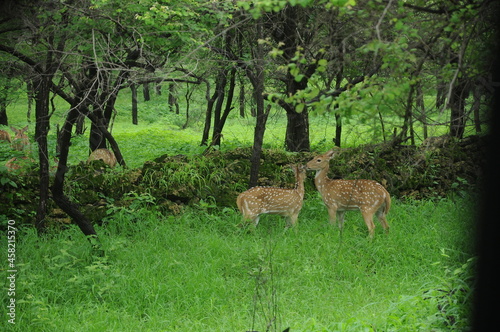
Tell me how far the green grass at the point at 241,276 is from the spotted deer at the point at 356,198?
250mm

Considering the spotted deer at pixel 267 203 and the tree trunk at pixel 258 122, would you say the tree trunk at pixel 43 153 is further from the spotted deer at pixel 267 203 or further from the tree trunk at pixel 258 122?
the tree trunk at pixel 258 122

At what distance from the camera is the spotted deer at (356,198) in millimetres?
8438

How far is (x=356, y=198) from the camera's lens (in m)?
8.50

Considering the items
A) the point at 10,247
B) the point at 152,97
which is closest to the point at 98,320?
the point at 10,247

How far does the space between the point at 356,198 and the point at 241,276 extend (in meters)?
2.45

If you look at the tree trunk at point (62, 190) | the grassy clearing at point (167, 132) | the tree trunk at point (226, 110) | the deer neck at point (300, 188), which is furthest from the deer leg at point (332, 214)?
the tree trunk at point (226, 110)

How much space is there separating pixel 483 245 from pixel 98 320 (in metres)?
5.07

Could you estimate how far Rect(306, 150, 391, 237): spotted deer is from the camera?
8.44 metres

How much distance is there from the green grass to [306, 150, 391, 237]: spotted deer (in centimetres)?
25

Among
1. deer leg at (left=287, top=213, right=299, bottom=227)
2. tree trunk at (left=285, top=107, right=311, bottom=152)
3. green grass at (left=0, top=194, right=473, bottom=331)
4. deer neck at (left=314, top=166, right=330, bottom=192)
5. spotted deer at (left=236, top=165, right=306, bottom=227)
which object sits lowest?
green grass at (left=0, top=194, right=473, bottom=331)

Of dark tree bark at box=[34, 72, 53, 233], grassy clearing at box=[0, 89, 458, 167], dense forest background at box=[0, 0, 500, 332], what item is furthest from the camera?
grassy clearing at box=[0, 89, 458, 167]

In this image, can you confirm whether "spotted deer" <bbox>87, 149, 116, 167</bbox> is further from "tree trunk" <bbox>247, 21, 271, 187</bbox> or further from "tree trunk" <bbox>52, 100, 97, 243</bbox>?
"tree trunk" <bbox>52, 100, 97, 243</bbox>

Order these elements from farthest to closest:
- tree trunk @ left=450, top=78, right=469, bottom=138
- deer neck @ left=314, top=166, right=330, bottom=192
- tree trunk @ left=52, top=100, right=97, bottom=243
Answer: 1. deer neck @ left=314, top=166, right=330, bottom=192
2. tree trunk @ left=52, top=100, right=97, bottom=243
3. tree trunk @ left=450, top=78, right=469, bottom=138

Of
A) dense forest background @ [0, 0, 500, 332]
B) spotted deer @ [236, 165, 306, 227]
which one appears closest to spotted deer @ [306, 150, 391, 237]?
dense forest background @ [0, 0, 500, 332]
